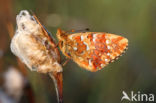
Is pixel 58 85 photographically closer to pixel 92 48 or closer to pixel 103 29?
pixel 92 48

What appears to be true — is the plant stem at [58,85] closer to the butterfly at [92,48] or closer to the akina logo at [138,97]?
the butterfly at [92,48]

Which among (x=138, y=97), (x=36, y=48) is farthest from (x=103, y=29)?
(x=36, y=48)

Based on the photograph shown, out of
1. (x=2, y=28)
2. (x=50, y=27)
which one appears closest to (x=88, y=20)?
(x=50, y=27)

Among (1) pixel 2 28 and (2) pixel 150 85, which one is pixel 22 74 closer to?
(1) pixel 2 28

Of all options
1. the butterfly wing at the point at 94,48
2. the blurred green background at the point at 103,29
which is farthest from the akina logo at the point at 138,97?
the butterfly wing at the point at 94,48

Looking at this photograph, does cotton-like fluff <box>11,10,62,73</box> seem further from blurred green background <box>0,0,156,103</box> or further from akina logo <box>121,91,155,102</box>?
akina logo <box>121,91,155,102</box>

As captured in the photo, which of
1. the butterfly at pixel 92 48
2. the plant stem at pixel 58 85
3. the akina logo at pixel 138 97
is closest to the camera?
the plant stem at pixel 58 85

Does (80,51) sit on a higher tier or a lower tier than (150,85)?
higher
